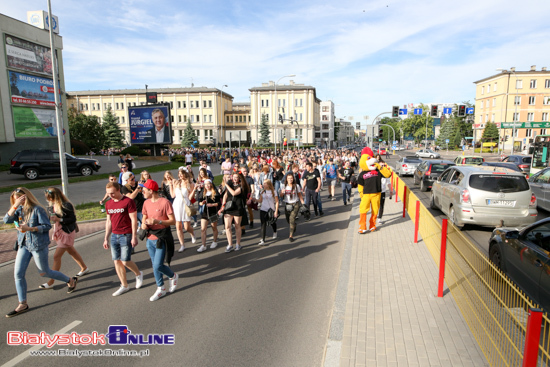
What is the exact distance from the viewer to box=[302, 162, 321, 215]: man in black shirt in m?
11.6

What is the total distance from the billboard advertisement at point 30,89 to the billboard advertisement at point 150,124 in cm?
799

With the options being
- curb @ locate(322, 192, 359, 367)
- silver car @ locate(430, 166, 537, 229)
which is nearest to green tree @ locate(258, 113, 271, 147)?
silver car @ locate(430, 166, 537, 229)

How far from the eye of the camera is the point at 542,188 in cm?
1218

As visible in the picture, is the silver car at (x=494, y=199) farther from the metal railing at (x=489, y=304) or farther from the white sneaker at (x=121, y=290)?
the white sneaker at (x=121, y=290)

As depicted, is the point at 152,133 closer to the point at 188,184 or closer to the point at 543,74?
the point at 188,184

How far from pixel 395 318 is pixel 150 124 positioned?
1499 inches

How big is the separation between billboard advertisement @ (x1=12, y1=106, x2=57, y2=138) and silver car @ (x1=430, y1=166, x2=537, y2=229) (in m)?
35.5

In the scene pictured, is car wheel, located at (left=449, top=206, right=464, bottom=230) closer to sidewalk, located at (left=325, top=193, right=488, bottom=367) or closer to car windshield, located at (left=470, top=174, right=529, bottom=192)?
car windshield, located at (left=470, top=174, right=529, bottom=192)

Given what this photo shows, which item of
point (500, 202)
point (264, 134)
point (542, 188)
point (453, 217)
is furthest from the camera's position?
point (264, 134)

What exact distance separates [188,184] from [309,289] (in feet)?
13.7

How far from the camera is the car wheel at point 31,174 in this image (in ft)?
74.0

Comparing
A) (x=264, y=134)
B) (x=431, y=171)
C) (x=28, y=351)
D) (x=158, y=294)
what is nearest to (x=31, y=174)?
(x=158, y=294)

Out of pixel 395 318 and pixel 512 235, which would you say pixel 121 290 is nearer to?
pixel 395 318

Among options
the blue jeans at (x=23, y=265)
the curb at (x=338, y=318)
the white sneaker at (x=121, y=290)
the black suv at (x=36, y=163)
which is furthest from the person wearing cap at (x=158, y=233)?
the black suv at (x=36, y=163)
